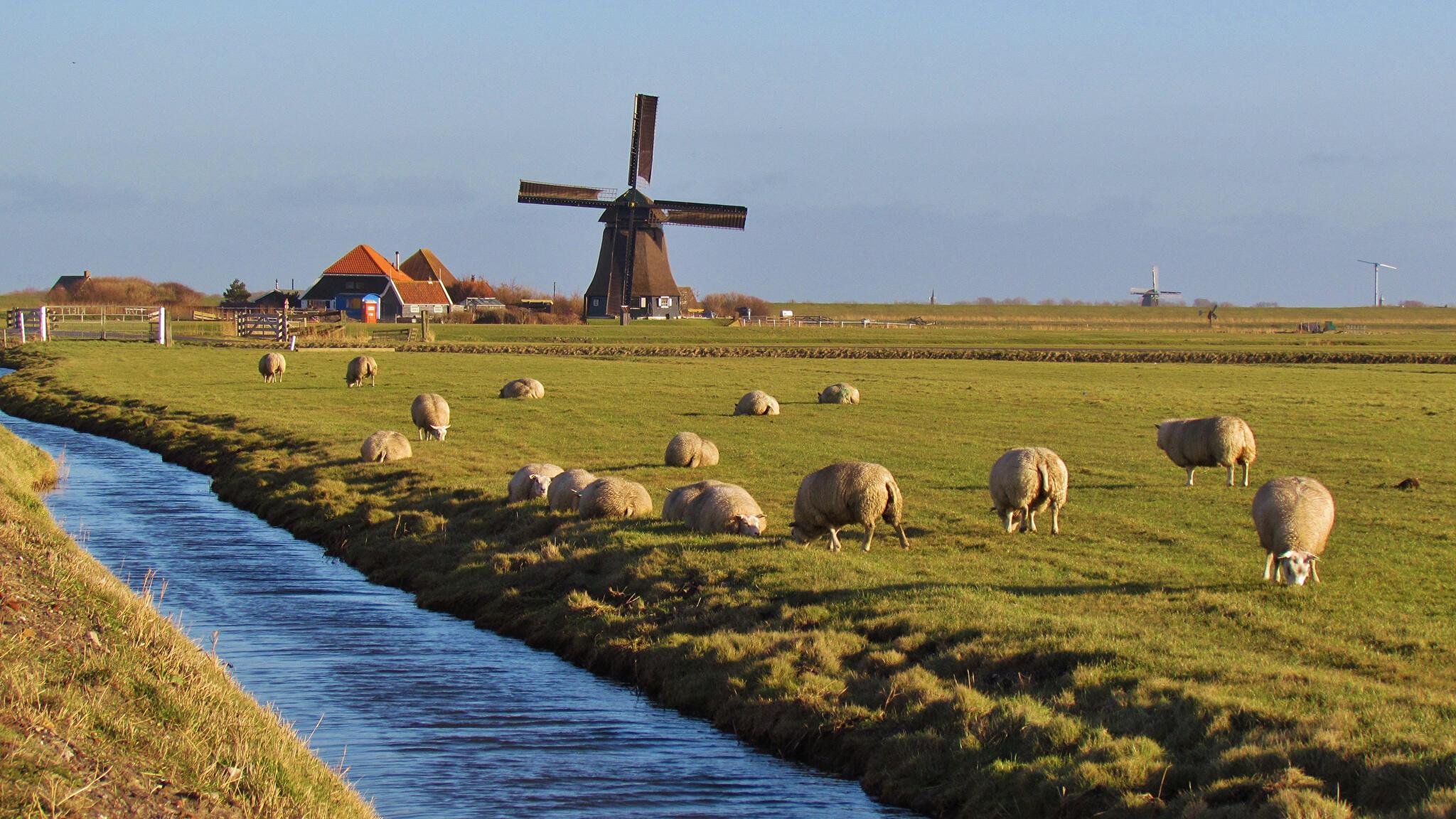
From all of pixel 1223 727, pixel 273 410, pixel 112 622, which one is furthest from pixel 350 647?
pixel 273 410

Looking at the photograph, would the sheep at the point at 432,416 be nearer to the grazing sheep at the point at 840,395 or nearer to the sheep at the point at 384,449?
the sheep at the point at 384,449

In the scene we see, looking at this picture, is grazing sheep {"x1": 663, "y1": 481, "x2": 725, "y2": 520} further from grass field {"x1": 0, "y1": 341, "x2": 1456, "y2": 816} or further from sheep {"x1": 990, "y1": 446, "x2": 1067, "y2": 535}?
sheep {"x1": 990, "y1": 446, "x2": 1067, "y2": 535}

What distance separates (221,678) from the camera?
1202 cm

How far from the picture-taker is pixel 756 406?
36.9 m

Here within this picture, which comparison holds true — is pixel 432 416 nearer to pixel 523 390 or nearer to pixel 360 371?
pixel 523 390

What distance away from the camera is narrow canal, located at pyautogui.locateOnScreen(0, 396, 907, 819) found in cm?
1161

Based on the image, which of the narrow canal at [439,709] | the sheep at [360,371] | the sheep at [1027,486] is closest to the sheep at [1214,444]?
the sheep at [1027,486]

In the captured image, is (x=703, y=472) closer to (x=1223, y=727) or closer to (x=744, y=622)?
(x=744, y=622)

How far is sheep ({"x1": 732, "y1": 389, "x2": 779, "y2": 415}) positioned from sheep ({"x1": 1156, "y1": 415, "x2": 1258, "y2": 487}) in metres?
14.0

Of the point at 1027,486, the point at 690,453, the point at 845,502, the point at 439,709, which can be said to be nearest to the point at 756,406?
the point at 690,453

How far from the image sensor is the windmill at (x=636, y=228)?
365 ft

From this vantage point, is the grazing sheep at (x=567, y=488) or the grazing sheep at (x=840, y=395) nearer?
the grazing sheep at (x=567, y=488)

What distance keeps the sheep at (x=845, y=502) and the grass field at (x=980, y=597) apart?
16.1 inches

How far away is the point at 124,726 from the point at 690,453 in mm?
17441
